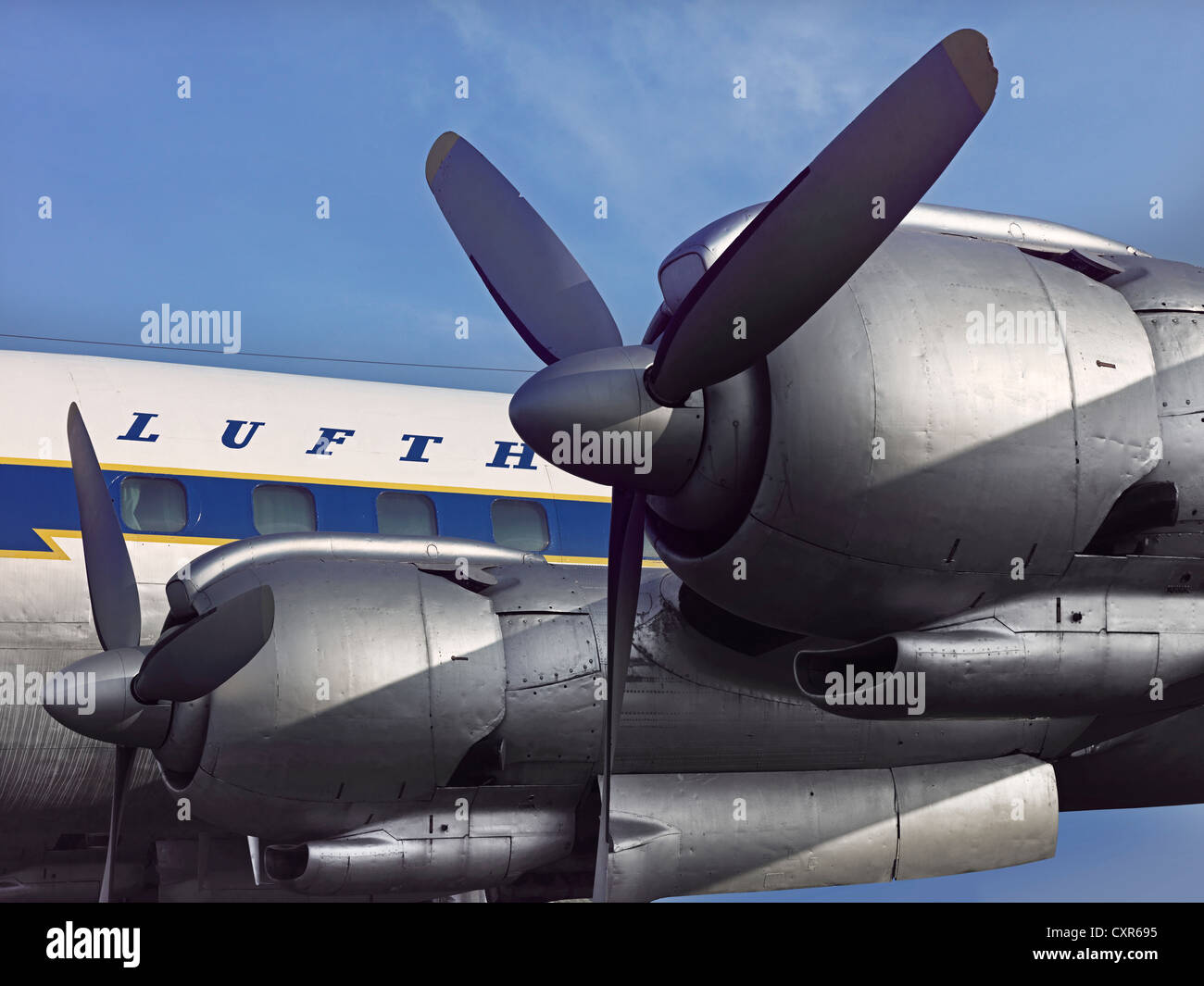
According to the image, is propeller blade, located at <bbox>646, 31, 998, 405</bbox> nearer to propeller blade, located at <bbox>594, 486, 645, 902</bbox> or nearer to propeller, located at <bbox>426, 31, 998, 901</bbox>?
propeller, located at <bbox>426, 31, 998, 901</bbox>

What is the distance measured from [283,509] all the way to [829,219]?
21.1 ft

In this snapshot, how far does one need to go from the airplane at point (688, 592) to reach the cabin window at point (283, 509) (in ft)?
0.11

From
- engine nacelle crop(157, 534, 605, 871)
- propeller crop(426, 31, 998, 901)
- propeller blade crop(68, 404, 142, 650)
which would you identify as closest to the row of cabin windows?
propeller blade crop(68, 404, 142, 650)

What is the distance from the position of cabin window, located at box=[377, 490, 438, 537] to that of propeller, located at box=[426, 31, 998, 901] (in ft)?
11.1

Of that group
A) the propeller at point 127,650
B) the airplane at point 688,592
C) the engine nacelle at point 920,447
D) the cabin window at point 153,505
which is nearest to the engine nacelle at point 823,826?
the airplane at point 688,592

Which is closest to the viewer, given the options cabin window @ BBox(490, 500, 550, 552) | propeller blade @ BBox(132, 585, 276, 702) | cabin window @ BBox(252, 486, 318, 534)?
propeller blade @ BBox(132, 585, 276, 702)

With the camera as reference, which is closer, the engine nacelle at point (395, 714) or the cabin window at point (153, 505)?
the engine nacelle at point (395, 714)

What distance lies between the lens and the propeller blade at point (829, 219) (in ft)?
18.8

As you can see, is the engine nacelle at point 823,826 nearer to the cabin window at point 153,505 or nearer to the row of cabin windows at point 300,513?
the row of cabin windows at point 300,513

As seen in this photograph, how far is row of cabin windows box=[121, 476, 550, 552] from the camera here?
34.3 feet

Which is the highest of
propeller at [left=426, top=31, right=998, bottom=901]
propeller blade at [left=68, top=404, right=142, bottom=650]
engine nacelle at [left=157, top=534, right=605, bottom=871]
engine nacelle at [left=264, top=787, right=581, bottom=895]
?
propeller at [left=426, top=31, right=998, bottom=901]

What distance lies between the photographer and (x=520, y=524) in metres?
11.7

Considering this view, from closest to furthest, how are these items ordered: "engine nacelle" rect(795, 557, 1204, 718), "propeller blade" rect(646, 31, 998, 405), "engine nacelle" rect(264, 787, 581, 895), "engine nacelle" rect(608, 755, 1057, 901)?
"propeller blade" rect(646, 31, 998, 405)
"engine nacelle" rect(795, 557, 1204, 718)
"engine nacelle" rect(264, 787, 581, 895)
"engine nacelle" rect(608, 755, 1057, 901)

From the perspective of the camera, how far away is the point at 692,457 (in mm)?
6781
